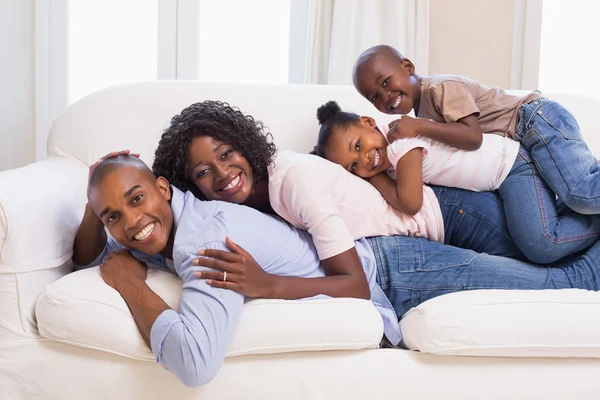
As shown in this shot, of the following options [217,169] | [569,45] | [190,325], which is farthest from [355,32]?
[190,325]

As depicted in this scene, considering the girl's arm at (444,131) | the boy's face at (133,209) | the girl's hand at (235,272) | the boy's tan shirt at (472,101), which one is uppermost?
the boy's tan shirt at (472,101)

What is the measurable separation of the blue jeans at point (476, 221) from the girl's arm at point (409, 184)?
0.17m

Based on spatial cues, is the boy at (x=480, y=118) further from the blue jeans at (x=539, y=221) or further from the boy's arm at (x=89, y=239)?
the boy's arm at (x=89, y=239)

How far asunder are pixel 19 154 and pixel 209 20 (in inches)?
46.7

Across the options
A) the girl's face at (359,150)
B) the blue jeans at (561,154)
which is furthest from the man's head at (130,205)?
the blue jeans at (561,154)

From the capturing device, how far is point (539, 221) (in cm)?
177

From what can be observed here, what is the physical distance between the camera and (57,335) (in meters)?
1.42

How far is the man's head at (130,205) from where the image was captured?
148cm

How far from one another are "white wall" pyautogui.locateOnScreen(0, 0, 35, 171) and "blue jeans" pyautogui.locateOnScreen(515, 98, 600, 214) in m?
2.44

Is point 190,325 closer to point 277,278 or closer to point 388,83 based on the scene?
point 277,278

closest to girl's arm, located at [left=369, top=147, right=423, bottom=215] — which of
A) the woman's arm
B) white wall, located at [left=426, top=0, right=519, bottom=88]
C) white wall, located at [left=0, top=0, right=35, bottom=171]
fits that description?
the woman's arm

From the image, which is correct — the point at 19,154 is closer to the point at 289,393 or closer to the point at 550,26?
the point at 289,393

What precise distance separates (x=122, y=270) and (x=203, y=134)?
1.40ft

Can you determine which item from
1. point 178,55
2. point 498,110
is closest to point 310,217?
point 498,110
